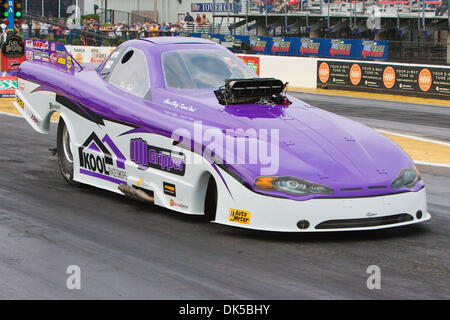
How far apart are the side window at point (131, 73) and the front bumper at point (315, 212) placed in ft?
6.48

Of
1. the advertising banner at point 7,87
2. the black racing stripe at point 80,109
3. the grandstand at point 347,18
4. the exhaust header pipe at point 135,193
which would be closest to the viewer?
the exhaust header pipe at point 135,193

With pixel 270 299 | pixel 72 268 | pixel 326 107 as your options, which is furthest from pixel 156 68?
pixel 326 107

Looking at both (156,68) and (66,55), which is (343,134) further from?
(66,55)

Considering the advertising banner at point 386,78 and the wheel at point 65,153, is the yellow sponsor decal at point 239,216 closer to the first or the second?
the wheel at point 65,153

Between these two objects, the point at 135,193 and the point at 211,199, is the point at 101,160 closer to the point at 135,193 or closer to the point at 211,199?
the point at 135,193

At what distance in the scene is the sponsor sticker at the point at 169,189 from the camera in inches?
301

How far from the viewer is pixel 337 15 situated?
163 feet

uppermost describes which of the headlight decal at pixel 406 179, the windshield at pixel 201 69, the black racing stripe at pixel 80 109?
the windshield at pixel 201 69

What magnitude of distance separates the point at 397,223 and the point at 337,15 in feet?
145

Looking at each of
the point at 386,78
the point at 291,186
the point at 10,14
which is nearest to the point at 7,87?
the point at 10,14

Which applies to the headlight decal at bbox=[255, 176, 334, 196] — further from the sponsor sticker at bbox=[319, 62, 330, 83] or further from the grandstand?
the grandstand
